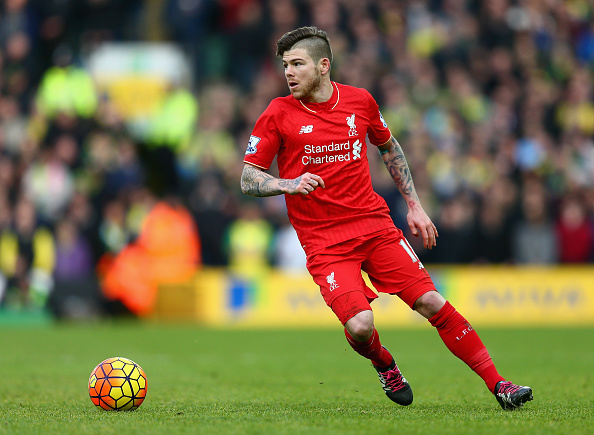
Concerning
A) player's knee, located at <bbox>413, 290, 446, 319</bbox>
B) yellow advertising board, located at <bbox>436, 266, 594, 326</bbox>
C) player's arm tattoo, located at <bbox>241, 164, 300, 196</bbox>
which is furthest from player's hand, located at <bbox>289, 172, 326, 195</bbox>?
yellow advertising board, located at <bbox>436, 266, 594, 326</bbox>

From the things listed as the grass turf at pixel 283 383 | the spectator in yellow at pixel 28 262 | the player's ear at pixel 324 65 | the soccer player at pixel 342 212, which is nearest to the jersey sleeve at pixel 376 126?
the soccer player at pixel 342 212

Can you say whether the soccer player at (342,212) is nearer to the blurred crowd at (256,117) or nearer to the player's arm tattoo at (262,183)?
the player's arm tattoo at (262,183)

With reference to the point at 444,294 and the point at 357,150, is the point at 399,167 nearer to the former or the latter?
the point at 357,150

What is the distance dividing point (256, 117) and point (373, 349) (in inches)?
436

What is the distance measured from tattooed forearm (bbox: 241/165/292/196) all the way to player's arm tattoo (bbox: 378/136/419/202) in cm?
113

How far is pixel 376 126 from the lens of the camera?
676cm

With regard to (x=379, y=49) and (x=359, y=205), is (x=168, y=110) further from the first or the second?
(x=359, y=205)

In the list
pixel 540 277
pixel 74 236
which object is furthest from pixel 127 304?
pixel 540 277

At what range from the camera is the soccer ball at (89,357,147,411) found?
6.19 metres

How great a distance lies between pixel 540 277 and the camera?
15.9 metres

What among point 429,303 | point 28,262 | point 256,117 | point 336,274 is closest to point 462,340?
point 429,303

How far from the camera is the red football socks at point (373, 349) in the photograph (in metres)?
6.47

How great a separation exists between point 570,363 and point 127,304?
8549mm

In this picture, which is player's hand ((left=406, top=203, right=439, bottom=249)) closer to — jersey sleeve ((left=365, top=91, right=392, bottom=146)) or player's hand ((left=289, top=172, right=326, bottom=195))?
jersey sleeve ((left=365, top=91, right=392, bottom=146))
